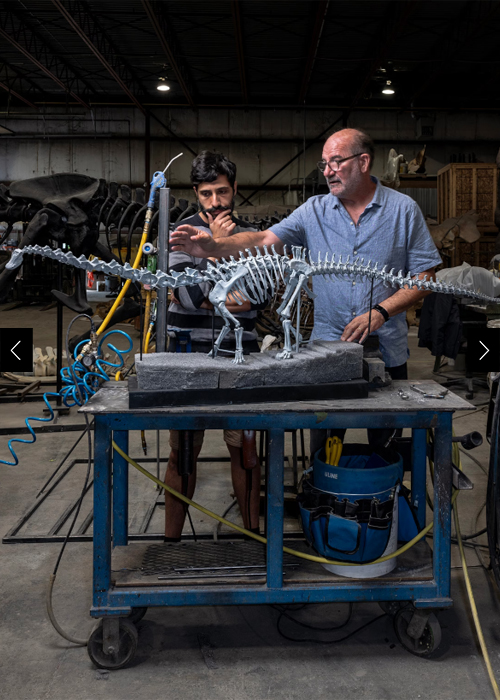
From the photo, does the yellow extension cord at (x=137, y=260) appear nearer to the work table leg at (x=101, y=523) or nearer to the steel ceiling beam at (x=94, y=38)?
the work table leg at (x=101, y=523)

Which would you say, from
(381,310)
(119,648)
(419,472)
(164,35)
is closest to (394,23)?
(164,35)

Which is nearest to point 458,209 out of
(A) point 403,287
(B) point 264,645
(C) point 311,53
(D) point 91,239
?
(C) point 311,53

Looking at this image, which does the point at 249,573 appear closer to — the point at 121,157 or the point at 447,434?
the point at 447,434

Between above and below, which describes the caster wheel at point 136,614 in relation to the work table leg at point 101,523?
below

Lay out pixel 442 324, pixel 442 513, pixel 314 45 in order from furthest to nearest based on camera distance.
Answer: pixel 314 45 < pixel 442 324 < pixel 442 513

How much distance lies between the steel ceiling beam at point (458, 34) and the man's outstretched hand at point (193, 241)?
9.87m

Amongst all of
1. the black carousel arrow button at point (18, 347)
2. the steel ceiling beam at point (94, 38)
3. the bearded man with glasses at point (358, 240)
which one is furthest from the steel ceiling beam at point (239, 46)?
the bearded man with glasses at point (358, 240)

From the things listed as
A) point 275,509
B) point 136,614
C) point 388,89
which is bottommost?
point 136,614

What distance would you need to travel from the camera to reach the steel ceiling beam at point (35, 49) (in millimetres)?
12469

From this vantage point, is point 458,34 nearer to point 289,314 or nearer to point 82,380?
point 82,380

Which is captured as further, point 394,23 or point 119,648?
point 394,23

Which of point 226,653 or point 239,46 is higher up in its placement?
point 239,46

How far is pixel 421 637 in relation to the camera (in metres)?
2.64

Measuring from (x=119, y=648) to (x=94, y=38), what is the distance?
1295 cm
